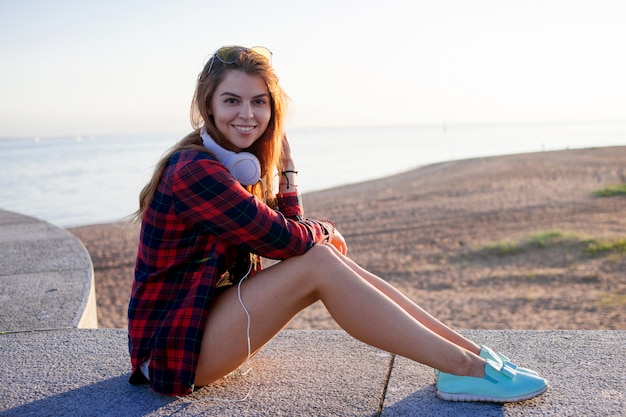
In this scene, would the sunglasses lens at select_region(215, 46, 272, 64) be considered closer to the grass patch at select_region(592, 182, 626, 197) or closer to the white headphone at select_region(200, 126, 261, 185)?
the white headphone at select_region(200, 126, 261, 185)

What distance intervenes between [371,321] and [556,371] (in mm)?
954

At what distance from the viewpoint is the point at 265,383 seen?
2.65 m

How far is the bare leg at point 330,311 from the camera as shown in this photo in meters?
2.31

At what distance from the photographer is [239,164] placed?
2.49 metres

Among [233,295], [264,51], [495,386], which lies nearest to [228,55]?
[264,51]

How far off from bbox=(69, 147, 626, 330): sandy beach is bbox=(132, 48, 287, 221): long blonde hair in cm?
48

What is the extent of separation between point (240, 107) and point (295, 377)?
47.2 inches

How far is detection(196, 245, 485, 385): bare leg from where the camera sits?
231 centimetres

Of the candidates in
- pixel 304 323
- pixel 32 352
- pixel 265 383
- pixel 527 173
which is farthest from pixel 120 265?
pixel 527 173

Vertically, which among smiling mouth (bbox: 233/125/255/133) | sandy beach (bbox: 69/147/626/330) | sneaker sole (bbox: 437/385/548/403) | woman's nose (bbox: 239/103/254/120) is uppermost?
woman's nose (bbox: 239/103/254/120)

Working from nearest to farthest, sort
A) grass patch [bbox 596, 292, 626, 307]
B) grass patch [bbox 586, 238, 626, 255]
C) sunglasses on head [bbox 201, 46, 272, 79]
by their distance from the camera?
sunglasses on head [bbox 201, 46, 272, 79] → grass patch [bbox 596, 292, 626, 307] → grass patch [bbox 586, 238, 626, 255]

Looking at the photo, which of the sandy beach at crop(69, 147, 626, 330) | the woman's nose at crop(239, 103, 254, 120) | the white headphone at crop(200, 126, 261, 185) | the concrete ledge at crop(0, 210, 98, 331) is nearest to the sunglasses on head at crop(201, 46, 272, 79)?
the woman's nose at crop(239, 103, 254, 120)

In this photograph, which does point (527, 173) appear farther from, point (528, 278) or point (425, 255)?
point (528, 278)

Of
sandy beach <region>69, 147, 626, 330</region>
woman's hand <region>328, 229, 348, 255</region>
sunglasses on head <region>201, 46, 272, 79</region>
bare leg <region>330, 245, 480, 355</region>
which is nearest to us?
bare leg <region>330, 245, 480, 355</region>
